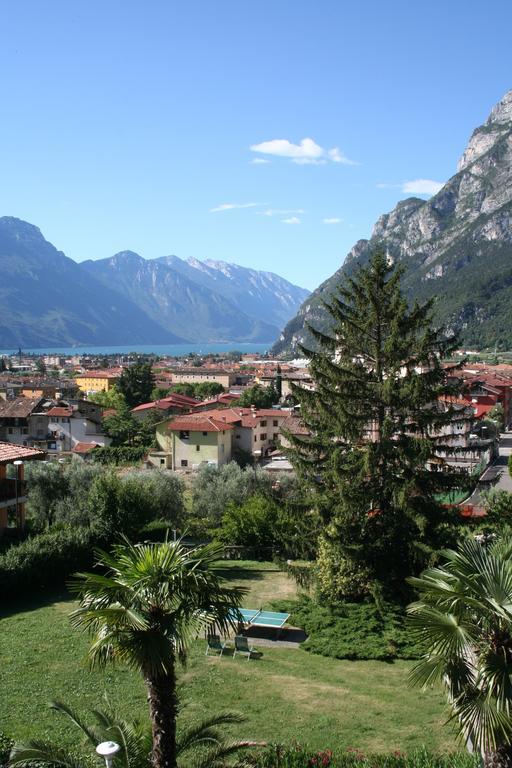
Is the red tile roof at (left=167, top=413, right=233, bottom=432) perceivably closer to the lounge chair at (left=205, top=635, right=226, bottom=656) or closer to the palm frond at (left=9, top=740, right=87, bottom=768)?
the lounge chair at (left=205, top=635, right=226, bottom=656)

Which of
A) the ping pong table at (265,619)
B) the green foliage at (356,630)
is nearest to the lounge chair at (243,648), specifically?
the ping pong table at (265,619)

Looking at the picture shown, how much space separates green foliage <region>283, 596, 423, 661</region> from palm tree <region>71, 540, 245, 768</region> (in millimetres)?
9057

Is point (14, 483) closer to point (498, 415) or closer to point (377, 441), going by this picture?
point (377, 441)

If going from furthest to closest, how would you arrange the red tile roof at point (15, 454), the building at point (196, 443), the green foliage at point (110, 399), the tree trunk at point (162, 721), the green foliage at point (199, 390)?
the green foliage at point (199, 390) → the green foliage at point (110, 399) → the building at point (196, 443) → the red tile roof at point (15, 454) → the tree trunk at point (162, 721)

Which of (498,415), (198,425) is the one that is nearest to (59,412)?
(198,425)

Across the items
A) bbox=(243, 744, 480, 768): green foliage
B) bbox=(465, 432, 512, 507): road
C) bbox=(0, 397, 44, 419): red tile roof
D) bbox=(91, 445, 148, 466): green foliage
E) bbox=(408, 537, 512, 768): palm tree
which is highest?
bbox=(408, 537, 512, 768): palm tree

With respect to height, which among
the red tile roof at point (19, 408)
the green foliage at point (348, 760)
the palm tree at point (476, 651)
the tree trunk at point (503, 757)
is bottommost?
the red tile roof at point (19, 408)

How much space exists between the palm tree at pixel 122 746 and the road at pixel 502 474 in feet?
90.7

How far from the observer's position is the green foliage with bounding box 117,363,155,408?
8950 centimetres

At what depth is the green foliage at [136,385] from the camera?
294ft

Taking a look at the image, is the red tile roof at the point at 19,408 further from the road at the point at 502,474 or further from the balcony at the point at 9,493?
the balcony at the point at 9,493

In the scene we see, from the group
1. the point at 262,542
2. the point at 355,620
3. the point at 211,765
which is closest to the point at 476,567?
the point at 211,765

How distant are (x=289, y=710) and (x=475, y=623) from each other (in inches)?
247

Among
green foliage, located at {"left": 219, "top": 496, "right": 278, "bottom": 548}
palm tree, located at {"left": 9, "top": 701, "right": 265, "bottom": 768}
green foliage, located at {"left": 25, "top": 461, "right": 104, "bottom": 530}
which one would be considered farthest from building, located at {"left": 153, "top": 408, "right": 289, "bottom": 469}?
palm tree, located at {"left": 9, "top": 701, "right": 265, "bottom": 768}
